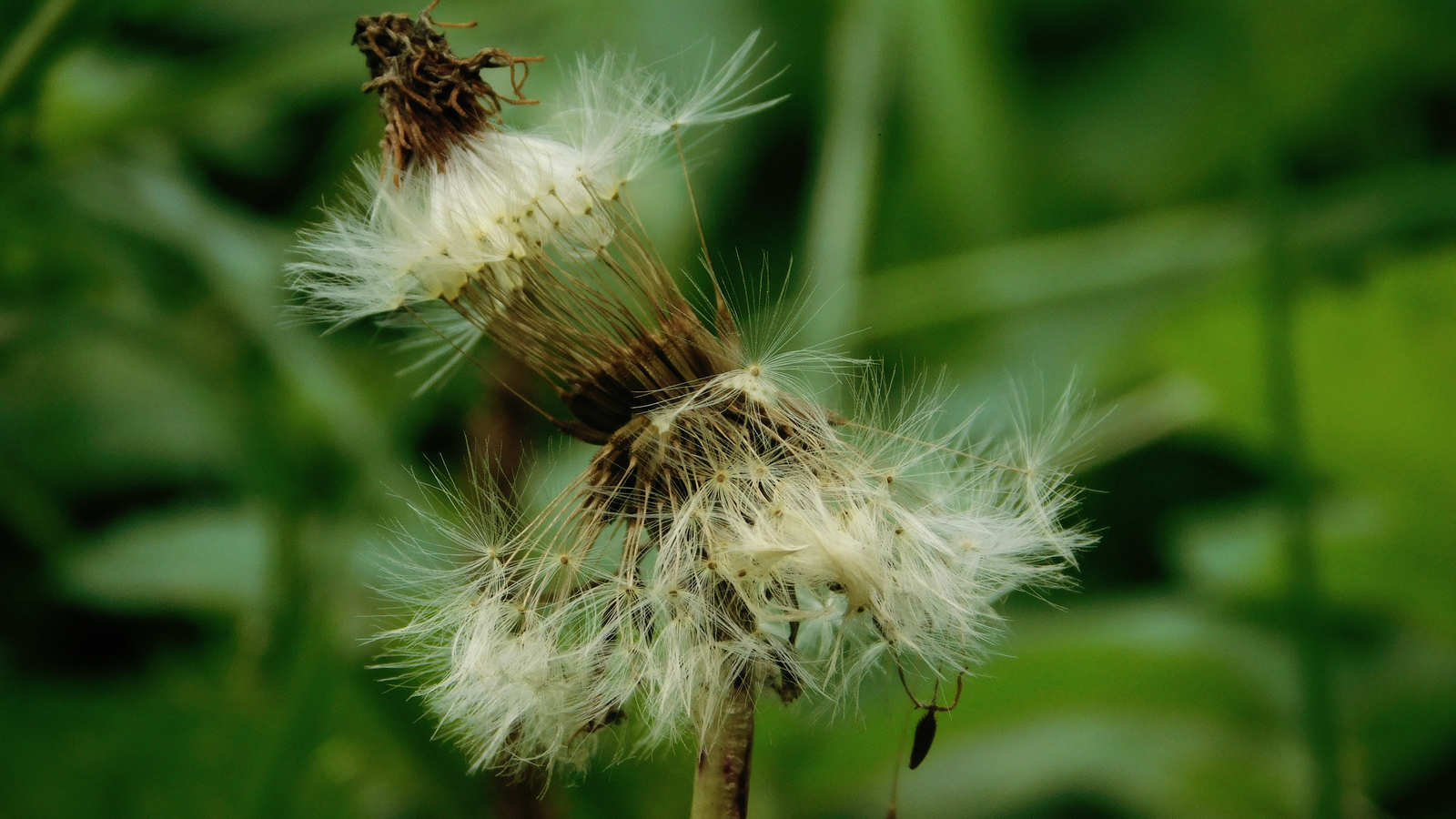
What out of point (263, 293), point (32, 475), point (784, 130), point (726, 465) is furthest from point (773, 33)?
point (726, 465)

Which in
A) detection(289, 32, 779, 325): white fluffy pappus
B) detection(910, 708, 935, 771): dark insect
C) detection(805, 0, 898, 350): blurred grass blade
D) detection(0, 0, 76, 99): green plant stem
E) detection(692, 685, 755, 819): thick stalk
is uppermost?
detection(805, 0, 898, 350): blurred grass blade

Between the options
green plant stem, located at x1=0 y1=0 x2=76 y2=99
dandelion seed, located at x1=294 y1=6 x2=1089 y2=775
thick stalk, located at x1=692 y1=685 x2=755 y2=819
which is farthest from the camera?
green plant stem, located at x1=0 y1=0 x2=76 y2=99

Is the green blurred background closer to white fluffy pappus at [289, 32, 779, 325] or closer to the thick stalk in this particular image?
white fluffy pappus at [289, 32, 779, 325]

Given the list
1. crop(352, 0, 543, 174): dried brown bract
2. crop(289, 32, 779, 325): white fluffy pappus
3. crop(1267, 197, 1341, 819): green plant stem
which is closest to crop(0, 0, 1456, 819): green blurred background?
crop(1267, 197, 1341, 819): green plant stem

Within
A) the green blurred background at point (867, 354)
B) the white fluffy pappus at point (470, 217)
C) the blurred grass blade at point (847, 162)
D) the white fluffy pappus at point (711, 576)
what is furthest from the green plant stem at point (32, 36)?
the blurred grass blade at point (847, 162)

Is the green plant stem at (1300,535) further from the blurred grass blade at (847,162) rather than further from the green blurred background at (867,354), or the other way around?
the blurred grass blade at (847,162)

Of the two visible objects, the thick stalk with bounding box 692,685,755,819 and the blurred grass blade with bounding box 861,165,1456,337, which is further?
the blurred grass blade with bounding box 861,165,1456,337

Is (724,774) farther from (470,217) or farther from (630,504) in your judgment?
(470,217)

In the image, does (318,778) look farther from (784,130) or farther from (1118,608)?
(784,130)
